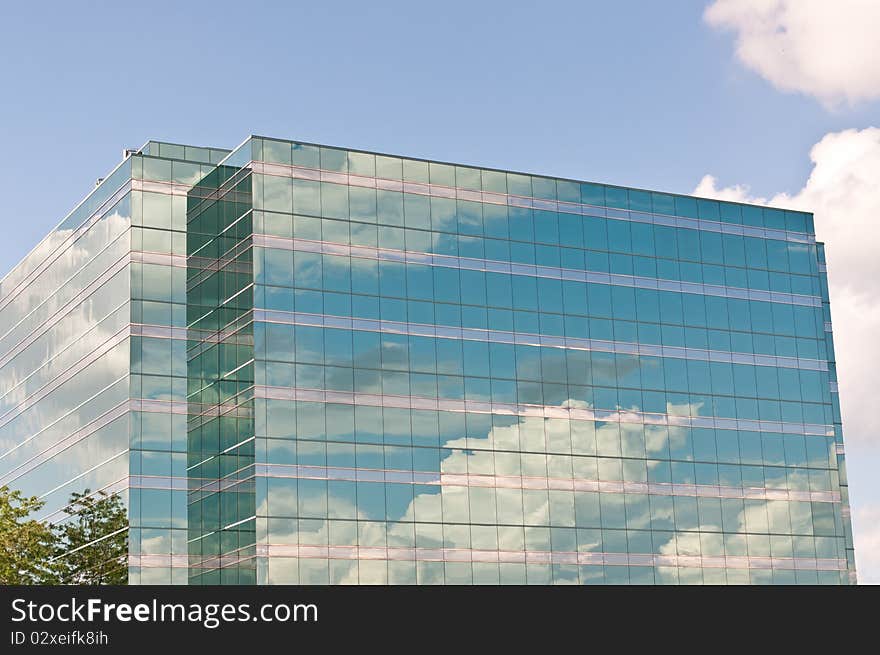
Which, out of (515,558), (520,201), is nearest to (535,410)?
(515,558)

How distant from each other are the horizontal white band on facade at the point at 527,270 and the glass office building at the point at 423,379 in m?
0.15

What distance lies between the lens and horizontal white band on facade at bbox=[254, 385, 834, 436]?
73125mm

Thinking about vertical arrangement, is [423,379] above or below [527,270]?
below

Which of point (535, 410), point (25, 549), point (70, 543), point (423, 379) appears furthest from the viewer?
point (535, 410)

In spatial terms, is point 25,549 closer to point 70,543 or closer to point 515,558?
point 70,543

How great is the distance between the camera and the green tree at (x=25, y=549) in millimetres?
77125

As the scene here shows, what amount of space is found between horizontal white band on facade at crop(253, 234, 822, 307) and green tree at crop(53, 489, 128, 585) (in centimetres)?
1553

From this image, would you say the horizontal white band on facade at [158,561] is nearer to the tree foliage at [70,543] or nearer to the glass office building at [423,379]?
the glass office building at [423,379]

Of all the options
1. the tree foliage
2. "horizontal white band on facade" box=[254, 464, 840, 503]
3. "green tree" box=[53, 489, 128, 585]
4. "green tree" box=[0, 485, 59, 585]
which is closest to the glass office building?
"horizontal white band on facade" box=[254, 464, 840, 503]

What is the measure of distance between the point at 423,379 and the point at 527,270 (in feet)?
30.4

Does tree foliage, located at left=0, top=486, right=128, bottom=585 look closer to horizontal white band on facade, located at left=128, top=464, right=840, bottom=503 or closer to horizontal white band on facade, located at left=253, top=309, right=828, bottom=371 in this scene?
horizontal white band on facade, located at left=128, top=464, right=840, bottom=503

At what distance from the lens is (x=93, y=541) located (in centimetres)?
7462

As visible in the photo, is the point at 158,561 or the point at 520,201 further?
the point at 520,201


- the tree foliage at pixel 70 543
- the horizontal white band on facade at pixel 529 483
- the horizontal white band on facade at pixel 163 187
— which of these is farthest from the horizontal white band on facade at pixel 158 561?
the horizontal white band on facade at pixel 163 187
